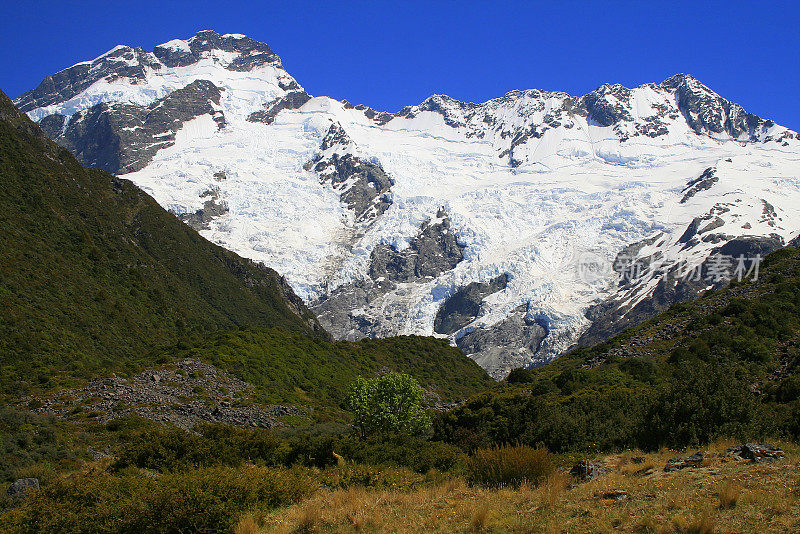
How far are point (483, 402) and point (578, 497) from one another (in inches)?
892

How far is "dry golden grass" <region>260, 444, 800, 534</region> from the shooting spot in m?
11.0

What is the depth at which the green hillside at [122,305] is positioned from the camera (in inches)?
2174

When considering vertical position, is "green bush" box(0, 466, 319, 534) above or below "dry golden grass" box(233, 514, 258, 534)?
above

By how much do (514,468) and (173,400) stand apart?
33358 millimetres

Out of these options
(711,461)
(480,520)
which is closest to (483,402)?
(711,461)

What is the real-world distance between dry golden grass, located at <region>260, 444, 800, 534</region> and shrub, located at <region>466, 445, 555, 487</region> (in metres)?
0.43

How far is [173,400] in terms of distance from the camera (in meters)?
43.2

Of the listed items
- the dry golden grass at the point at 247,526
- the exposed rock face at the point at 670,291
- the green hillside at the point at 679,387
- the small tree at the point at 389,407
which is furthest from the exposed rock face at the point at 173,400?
the exposed rock face at the point at 670,291

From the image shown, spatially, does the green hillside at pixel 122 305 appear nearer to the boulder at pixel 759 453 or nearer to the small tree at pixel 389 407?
the small tree at pixel 389 407

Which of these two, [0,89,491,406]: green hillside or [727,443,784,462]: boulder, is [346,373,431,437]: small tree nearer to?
[0,89,491,406]: green hillside

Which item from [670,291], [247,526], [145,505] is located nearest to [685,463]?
[247,526]

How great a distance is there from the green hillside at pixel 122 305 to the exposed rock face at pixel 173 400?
302 centimetres

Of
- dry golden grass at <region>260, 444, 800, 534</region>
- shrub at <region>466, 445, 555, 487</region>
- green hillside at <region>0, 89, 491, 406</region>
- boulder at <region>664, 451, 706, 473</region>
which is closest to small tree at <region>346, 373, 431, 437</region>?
shrub at <region>466, 445, 555, 487</region>

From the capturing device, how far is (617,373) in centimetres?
4244
